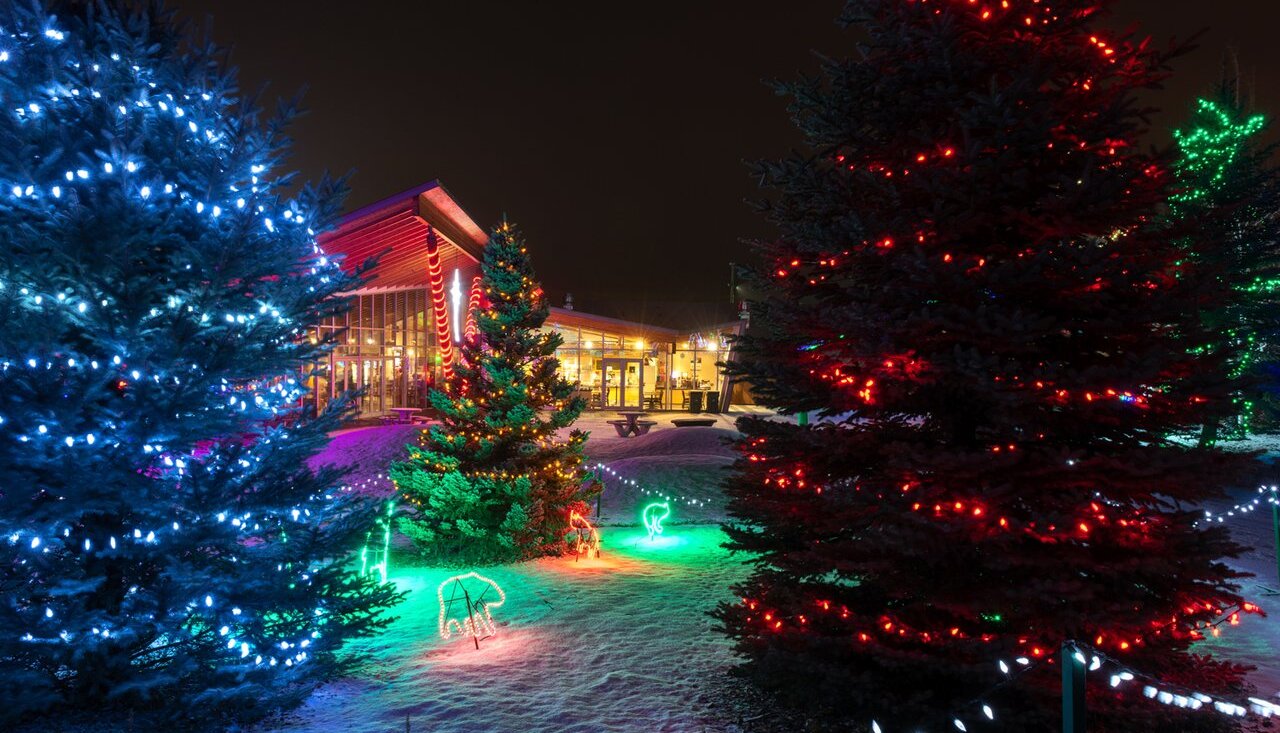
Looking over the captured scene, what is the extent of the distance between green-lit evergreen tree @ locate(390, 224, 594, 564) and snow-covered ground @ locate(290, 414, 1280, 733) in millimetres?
559

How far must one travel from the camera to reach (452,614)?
8.10m

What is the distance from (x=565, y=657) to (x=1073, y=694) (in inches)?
171

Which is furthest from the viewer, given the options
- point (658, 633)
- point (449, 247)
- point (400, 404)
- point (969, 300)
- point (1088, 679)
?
point (400, 404)

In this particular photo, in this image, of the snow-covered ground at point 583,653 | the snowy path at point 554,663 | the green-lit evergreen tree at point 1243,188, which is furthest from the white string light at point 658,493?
the green-lit evergreen tree at point 1243,188

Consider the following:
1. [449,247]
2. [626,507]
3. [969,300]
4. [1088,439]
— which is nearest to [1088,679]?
[1088,439]

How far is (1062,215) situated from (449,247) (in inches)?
965

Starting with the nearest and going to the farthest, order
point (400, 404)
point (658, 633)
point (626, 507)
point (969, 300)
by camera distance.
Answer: point (969, 300)
point (658, 633)
point (626, 507)
point (400, 404)

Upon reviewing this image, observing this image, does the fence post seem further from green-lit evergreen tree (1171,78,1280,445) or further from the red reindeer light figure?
green-lit evergreen tree (1171,78,1280,445)

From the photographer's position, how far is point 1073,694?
346 centimetres

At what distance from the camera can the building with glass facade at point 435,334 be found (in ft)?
72.5

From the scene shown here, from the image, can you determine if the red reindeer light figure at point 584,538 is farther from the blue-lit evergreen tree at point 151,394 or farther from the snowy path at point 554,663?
the blue-lit evergreen tree at point 151,394

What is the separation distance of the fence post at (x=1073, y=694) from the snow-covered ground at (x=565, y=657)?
7.56ft

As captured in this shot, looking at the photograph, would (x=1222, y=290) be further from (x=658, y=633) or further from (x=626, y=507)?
(x=626, y=507)

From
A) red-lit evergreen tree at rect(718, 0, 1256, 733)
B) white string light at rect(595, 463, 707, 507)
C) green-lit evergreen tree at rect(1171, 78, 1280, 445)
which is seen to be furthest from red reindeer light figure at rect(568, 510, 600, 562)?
green-lit evergreen tree at rect(1171, 78, 1280, 445)
